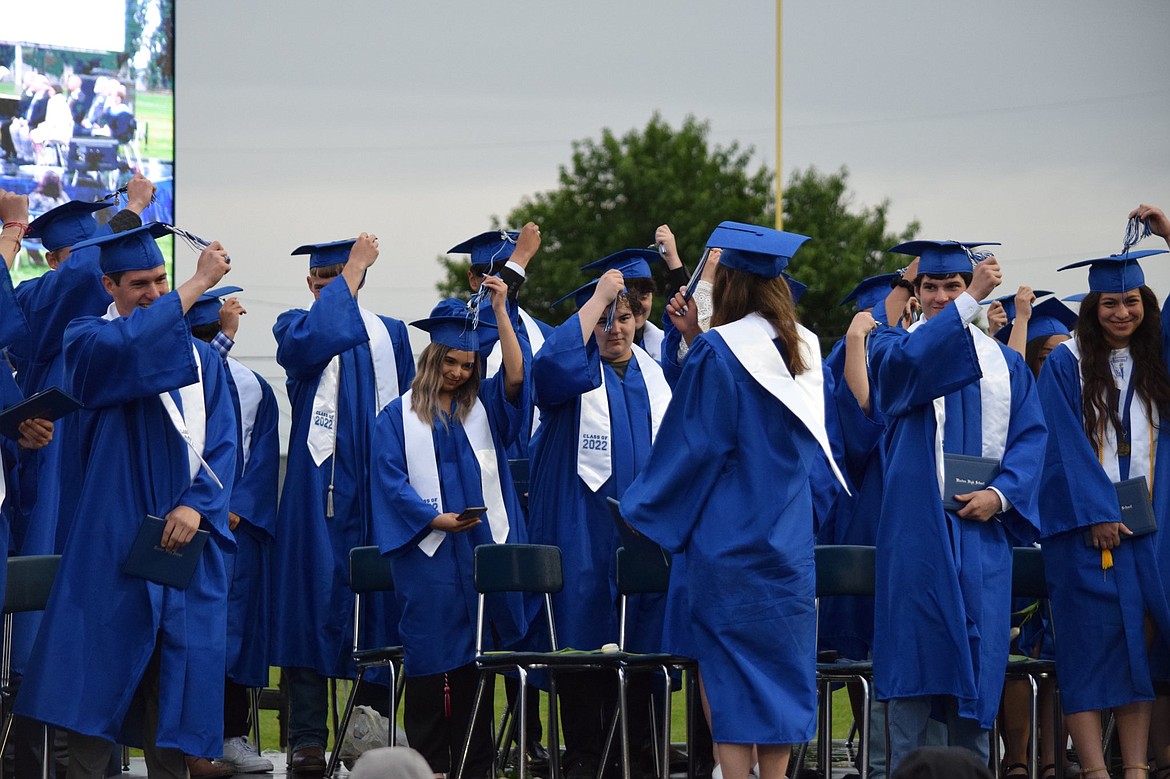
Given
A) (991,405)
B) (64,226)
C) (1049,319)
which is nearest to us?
(991,405)

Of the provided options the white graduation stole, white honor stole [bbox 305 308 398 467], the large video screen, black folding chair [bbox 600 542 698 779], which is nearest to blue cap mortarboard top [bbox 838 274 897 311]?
the white graduation stole

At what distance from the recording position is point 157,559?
5.25 meters

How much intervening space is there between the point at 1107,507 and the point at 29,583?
12.4ft

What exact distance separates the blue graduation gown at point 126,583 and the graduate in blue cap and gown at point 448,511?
50.7 inches

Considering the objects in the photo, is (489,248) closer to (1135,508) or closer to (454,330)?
(454,330)

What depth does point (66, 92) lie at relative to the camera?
16938 millimetres

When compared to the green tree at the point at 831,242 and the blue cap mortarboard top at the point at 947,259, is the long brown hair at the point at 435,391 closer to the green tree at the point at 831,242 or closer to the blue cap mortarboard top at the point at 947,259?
the blue cap mortarboard top at the point at 947,259

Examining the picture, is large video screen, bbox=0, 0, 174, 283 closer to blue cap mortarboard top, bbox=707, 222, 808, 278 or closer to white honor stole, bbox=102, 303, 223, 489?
white honor stole, bbox=102, 303, 223, 489

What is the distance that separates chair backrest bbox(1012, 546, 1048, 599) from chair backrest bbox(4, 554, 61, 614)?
3.57m

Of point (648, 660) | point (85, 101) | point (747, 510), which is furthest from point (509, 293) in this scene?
point (85, 101)

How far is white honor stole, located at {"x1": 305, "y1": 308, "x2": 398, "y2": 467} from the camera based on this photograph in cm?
746

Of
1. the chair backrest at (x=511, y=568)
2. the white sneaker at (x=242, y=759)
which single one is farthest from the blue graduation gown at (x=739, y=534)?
the white sneaker at (x=242, y=759)

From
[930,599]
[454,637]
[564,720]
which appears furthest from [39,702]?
[930,599]

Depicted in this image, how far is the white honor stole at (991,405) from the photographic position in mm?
5918
